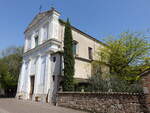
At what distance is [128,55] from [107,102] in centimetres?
690

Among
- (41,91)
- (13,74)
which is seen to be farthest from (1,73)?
(41,91)

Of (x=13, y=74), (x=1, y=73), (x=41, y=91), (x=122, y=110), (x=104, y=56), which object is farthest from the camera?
(x=13, y=74)

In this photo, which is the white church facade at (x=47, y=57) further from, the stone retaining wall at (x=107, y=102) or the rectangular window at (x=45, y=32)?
the stone retaining wall at (x=107, y=102)

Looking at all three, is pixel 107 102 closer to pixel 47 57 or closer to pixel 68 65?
pixel 68 65

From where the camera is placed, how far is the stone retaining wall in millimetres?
6574

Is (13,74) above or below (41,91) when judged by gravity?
above

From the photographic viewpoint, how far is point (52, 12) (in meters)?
17.3

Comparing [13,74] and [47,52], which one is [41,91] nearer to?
[47,52]

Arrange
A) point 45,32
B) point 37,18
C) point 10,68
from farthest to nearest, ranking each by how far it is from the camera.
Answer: point 10,68
point 37,18
point 45,32

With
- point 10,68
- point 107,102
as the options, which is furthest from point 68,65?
point 10,68

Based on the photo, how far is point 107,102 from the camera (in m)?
7.83

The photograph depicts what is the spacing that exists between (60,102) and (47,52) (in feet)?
24.0

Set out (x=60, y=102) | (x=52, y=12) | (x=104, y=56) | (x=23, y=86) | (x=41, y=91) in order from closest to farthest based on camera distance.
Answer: (x=60, y=102), (x=104, y=56), (x=41, y=91), (x=52, y=12), (x=23, y=86)

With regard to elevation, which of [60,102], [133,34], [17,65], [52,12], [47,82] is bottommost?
[60,102]
